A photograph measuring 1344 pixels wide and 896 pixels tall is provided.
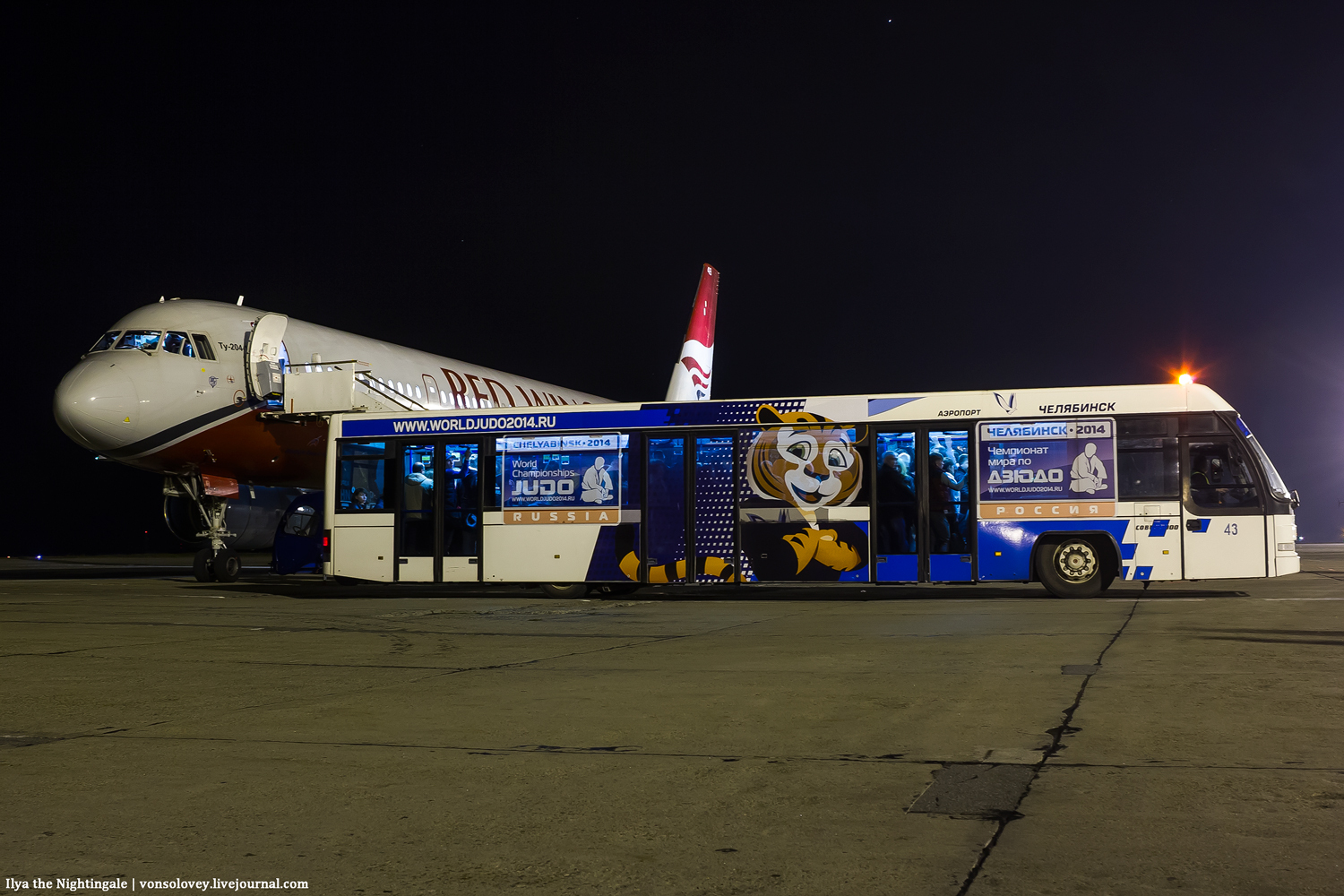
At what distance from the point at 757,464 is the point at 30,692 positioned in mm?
10857

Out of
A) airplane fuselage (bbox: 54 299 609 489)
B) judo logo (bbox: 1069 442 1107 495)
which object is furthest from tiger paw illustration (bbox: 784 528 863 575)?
airplane fuselage (bbox: 54 299 609 489)

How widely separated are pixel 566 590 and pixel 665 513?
2.58 meters

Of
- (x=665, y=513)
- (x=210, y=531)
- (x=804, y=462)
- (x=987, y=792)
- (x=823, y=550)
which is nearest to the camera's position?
(x=987, y=792)

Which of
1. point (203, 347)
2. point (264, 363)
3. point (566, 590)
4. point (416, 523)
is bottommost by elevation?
point (566, 590)

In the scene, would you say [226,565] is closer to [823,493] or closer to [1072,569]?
[823,493]

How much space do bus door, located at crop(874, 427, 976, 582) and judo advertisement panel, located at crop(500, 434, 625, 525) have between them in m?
4.03

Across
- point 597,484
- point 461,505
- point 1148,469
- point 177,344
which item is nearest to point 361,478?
point 461,505

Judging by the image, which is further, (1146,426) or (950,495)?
(950,495)

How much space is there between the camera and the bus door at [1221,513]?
15.1m

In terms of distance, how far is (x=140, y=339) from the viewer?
66.0 feet

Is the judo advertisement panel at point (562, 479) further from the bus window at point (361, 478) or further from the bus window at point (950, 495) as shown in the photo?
the bus window at point (950, 495)

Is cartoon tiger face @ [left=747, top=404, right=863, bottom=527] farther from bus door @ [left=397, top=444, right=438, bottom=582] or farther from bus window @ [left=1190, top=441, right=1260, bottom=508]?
bus door @ [left=397, top=444, right=438, bottom=582]

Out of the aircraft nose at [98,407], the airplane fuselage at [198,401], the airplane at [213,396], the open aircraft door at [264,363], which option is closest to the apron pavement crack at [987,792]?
the airplane at [213,396]

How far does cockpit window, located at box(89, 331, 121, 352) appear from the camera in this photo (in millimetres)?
20203
